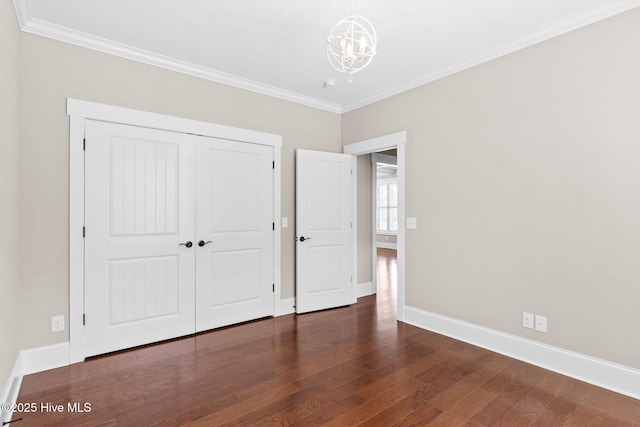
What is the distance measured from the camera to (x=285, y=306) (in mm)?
4062

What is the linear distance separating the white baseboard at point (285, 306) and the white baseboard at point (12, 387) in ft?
7.60

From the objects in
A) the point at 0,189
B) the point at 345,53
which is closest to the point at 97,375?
the point at 0,189

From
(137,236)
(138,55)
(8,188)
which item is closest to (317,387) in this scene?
(137,236)

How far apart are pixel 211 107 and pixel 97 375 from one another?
270 centimetres

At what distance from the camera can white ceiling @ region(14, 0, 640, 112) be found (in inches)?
93.6

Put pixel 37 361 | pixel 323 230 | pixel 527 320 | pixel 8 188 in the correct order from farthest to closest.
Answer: pixel 323 230 → pixel 527 320 → pixel 37 361 → pixel 8 188

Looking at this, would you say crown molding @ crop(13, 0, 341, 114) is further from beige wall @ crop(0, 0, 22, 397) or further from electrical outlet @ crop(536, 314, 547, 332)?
electrical outlet @ crop(536, 314, 547, 332)

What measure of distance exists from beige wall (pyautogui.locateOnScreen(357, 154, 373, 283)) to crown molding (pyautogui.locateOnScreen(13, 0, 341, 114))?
123 centimetres

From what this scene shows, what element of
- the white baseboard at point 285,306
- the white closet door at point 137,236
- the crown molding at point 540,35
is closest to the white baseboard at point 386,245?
the white baseboard at point 285,306

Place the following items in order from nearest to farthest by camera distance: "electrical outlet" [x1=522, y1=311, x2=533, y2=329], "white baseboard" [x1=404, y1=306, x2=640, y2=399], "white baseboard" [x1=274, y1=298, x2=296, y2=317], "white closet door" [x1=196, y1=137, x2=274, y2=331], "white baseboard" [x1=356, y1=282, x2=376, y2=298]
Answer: "white baseboard" [x1=404, y1=306, x2=640, y2=399]
"electrical outlet" [x1=522, y1=311, x2=533, y2=329]
"white closet door" [x1=196, y1=137, x2=274, y2=331]
"white baseboard" [x1=274, y1=298, x2=296, y2=317]
"white baseboard" [x1=356, y1=282, x2=376, y2=298]

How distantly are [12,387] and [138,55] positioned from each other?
112 inches

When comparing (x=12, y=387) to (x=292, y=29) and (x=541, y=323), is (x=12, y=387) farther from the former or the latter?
(x=541, y=323)

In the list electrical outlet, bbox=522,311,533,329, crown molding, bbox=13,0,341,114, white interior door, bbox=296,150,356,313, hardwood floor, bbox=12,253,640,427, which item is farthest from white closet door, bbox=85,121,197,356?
electrical outlet, bbox=522,311,533,329

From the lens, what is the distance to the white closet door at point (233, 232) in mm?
3439
